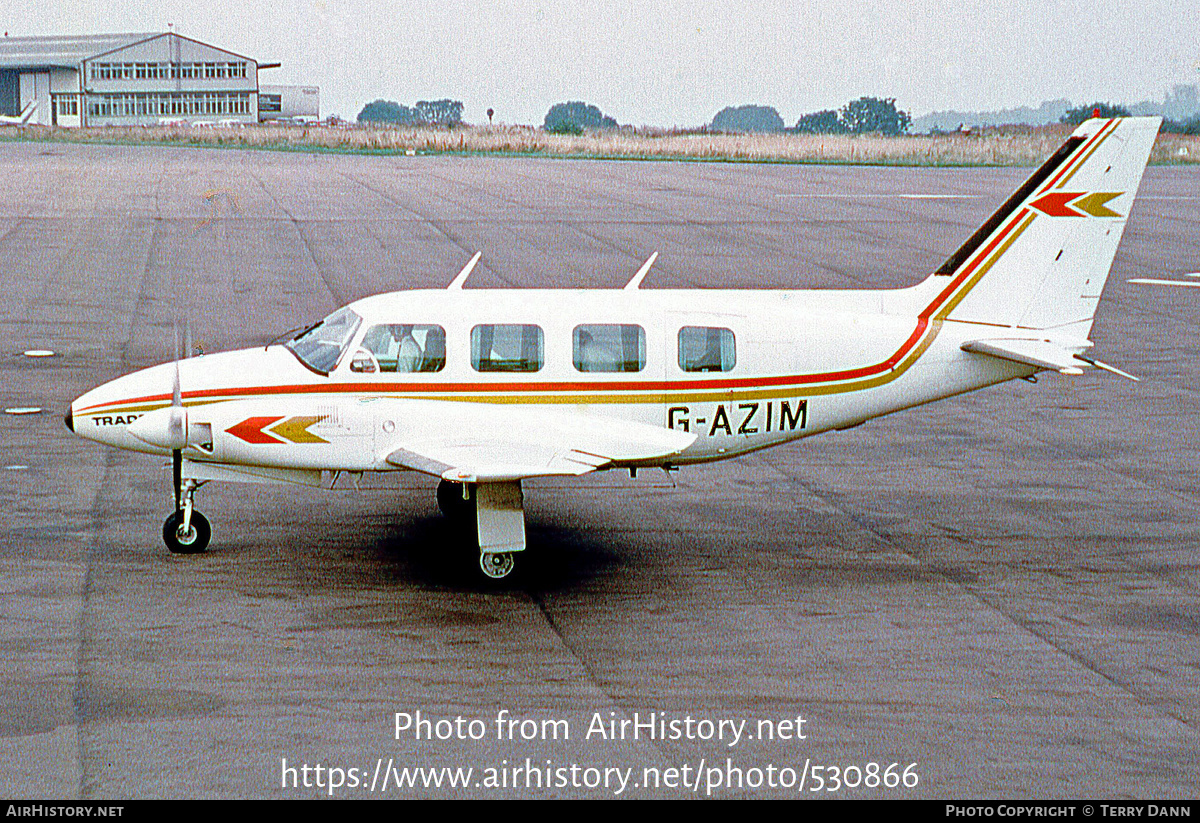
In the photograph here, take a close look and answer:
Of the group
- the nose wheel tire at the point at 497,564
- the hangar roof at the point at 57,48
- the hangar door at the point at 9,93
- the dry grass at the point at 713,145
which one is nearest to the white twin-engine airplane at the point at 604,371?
the nose wheel tire at the point at 497,564

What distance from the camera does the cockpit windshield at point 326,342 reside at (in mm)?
14328

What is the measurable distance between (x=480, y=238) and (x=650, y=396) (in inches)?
1263

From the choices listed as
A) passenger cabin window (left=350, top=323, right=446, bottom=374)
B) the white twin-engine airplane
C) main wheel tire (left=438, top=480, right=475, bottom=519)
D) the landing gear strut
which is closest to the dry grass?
the white twin-engine airplane

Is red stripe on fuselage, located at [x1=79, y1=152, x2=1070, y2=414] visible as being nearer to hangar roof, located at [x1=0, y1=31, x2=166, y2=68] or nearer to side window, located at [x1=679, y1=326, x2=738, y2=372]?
side window, located at [x1=679, y1=326, x2=738, y2=372]

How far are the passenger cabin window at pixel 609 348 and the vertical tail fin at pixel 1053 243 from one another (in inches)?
147

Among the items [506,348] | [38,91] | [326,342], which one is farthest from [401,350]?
[38,91]

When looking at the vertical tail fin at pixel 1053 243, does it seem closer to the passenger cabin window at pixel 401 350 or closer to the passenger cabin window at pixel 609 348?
the passenger cabin window at pixel 609 348

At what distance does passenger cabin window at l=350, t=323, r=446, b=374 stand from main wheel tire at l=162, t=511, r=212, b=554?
2395 mm

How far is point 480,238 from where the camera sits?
151 feet

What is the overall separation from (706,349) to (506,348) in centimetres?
218

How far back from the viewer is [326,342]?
14539 millimetres

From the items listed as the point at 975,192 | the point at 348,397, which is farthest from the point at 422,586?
the point at 975,192

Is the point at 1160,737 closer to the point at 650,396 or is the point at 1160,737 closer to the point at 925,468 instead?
the point at 650,396

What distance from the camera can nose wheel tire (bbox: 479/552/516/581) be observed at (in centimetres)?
Result: 1378
